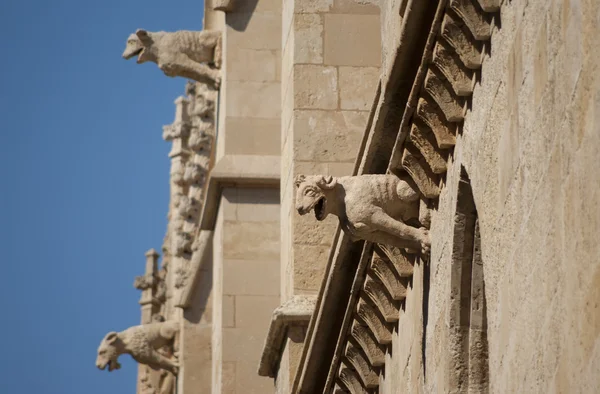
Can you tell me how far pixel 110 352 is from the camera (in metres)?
26.8

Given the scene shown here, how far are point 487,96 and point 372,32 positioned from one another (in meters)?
6.70

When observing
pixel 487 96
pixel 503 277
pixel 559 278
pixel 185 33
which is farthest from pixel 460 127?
pixel 185 33

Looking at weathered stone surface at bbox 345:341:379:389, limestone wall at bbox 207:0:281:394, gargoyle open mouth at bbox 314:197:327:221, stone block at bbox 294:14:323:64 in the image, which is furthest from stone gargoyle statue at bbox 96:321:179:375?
gargoyle open mouth at bbox 314:197:327:221

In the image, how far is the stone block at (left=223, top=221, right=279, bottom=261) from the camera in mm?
20328

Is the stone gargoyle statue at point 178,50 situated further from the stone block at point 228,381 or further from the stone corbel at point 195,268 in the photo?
the stone block at point 228,381

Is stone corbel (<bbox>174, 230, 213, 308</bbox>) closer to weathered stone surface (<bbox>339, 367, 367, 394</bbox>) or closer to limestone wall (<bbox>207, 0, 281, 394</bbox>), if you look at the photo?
limestone wall (<bbox>207, 0, 281, 394</bbox>)

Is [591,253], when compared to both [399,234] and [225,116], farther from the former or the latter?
[225,116]

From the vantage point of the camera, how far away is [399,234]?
454 inches

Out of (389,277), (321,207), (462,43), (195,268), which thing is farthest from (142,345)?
(462,43)

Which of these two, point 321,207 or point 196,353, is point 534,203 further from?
point 196,353

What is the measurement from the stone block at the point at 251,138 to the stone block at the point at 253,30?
32.1 inches

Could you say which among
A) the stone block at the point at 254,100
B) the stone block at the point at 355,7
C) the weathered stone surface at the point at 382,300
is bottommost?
the weathered stone surface at the point at 382,300

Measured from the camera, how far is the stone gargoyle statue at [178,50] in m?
22.1

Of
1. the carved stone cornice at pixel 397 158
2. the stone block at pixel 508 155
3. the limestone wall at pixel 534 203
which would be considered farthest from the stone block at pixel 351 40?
the stone block at pixel 508 155
